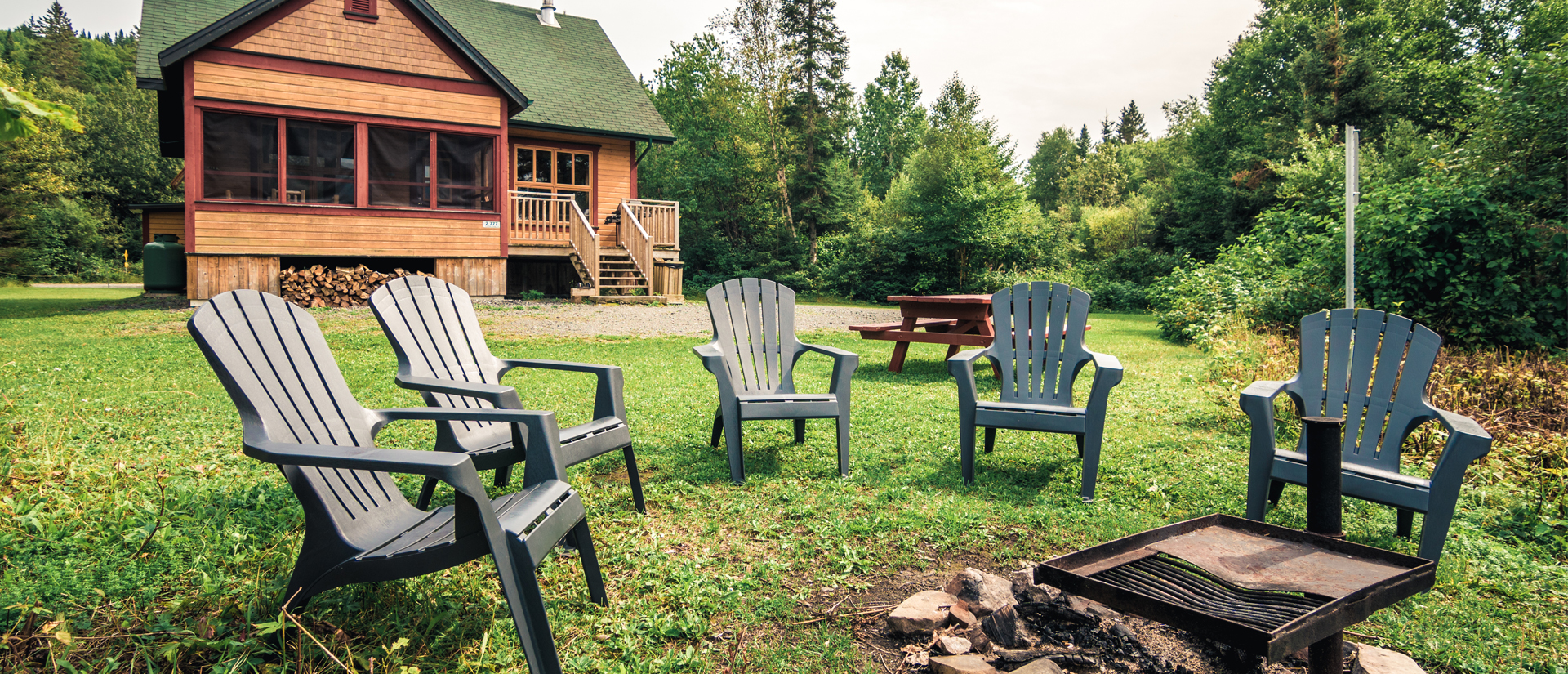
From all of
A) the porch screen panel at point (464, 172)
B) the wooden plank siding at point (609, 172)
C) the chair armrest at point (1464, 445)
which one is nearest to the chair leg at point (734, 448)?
the chair armrest at point (1464, 445)

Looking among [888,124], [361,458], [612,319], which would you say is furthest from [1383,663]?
[888,124]

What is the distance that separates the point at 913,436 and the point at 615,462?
1.88 meters

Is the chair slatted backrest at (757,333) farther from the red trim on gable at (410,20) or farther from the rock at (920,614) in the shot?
the red trim on gable at (410,20)

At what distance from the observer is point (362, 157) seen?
42.4 ft

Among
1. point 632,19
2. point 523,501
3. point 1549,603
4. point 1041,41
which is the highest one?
point 632,19

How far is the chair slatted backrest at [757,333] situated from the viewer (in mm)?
4438

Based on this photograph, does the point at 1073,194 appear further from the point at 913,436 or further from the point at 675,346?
the point at 913,436

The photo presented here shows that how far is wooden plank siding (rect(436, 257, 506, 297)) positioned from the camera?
13.6 metres

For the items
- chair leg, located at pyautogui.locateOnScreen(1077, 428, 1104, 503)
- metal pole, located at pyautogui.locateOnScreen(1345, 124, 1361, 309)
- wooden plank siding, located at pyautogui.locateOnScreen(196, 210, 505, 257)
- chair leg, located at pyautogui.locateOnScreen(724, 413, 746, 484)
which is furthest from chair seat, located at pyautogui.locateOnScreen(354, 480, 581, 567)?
wooden plank siding, located at pyautogui.locateOnScreen(196, 210, 505, 257)

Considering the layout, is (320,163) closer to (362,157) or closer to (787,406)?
(362,157)

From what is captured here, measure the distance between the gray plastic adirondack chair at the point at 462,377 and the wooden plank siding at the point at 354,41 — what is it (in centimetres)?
1145

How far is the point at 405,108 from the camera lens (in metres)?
13.2

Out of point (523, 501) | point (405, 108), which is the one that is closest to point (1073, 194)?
point (405, 108)

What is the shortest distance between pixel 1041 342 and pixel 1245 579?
2357 mm
